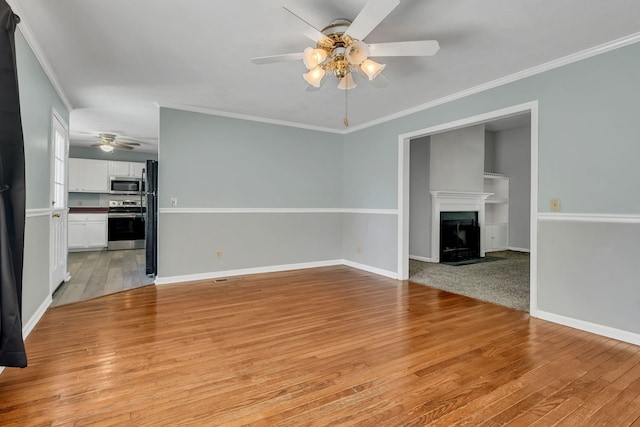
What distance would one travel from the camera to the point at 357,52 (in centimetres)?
226

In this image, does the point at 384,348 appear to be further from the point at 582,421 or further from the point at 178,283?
the point at 178,283

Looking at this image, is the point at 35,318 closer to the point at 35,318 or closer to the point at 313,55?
the point at 35,318

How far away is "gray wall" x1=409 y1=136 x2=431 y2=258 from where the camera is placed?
20.1 feet

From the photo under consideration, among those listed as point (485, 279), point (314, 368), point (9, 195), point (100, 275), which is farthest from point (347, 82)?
point (100, 275)

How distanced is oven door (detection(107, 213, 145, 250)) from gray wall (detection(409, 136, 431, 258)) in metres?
6.24

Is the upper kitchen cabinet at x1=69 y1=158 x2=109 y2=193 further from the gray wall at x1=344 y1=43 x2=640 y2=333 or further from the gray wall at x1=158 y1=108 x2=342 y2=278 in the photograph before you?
the gray wall at x1=344 y1=43 x2=640 y2=333

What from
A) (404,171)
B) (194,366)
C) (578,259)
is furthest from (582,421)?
(404,171)

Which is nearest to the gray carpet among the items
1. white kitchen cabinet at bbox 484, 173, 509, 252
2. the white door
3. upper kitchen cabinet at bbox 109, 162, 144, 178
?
white kitchen cabinet at bbox 484, 173, 509, 252

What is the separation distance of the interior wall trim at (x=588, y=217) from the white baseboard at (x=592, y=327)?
88 cm

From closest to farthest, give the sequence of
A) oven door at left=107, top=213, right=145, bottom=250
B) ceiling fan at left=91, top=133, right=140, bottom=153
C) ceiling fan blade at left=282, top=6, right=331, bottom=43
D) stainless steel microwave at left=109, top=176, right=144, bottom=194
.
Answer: ceiling fan blade at left=282, top=6, right=331, bottom=43, ceiling fan at left=91, top=133, right=140, bottom=153, oven door at left=107, top=213, right=145, bottom=250, stainless steel microwave at left=109, top=176, right=144, bottom=194

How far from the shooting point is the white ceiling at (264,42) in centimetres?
221

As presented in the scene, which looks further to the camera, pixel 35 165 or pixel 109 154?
pixel 109 154

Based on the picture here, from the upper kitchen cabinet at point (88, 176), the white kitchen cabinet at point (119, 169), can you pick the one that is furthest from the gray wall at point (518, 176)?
the upper kitchen cabinet at point (88, 176)

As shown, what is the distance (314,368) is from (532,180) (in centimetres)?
274
